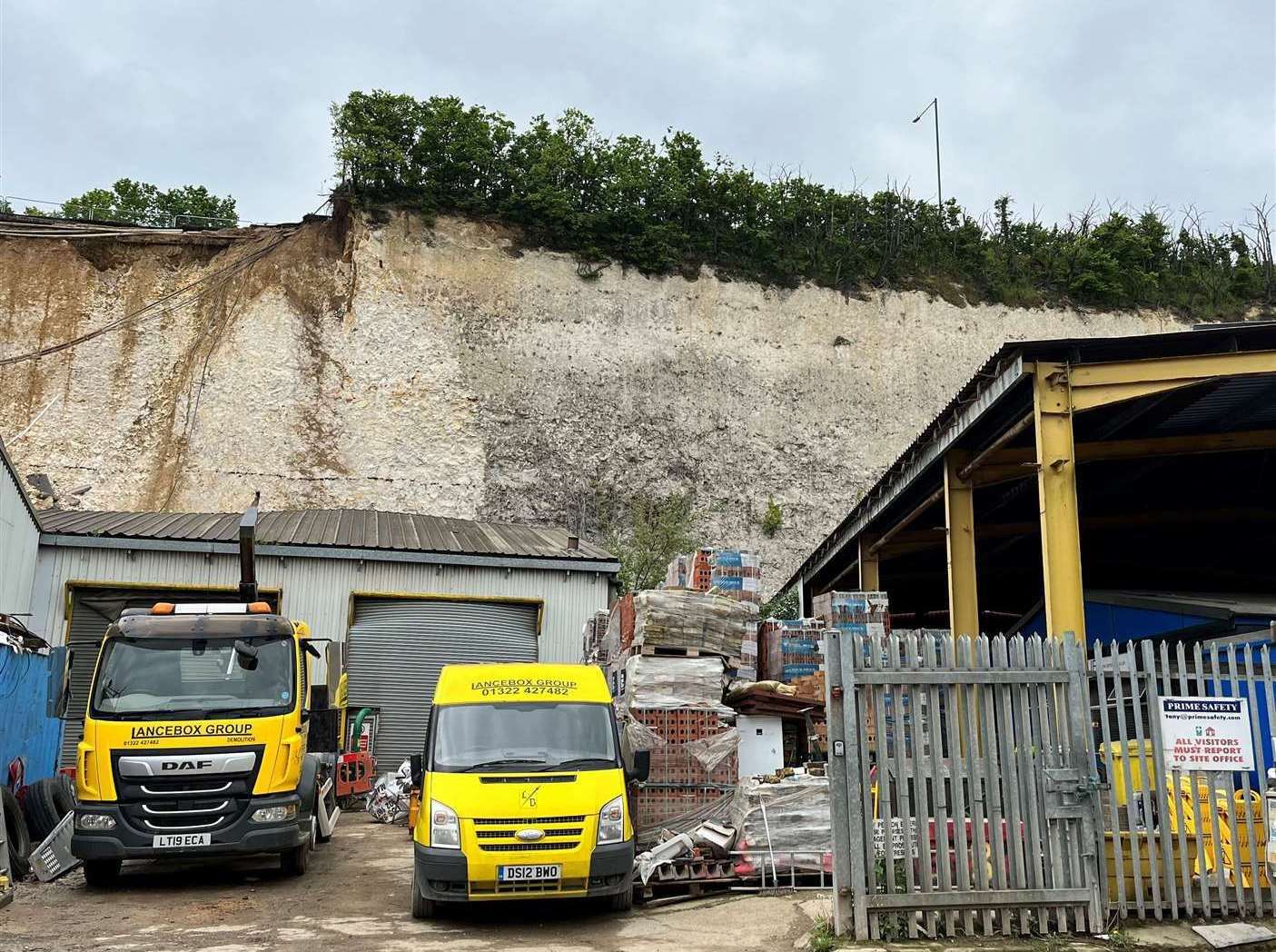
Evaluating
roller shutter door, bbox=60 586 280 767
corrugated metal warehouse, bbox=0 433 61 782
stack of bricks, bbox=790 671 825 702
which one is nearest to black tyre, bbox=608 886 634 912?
stack of bricks, bbox=790 671 825 702

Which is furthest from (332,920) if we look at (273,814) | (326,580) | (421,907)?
(326,580)

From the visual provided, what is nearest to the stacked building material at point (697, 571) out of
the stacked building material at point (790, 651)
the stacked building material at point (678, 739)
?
the stacked building material at point (790, 651)

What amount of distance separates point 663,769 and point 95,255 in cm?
3082

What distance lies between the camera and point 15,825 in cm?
1048

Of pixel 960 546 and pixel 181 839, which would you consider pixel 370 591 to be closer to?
pixel 181 839

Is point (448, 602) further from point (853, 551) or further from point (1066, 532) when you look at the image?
point (1066, 532)

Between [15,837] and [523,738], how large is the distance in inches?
225

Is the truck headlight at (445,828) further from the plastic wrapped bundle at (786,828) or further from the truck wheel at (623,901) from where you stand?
the plastic wrapped bundle at (786,828)

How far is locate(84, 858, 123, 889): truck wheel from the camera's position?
9719mm

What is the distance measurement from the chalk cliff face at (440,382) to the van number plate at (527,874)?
23627mm

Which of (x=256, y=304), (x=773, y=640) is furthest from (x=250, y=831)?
(x=256, y=304)

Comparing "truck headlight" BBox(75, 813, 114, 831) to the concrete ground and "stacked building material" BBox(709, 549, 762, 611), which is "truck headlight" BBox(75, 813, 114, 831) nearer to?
the concrete ground

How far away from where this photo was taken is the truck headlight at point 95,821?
30.2 feet

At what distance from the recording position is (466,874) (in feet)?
25.6
